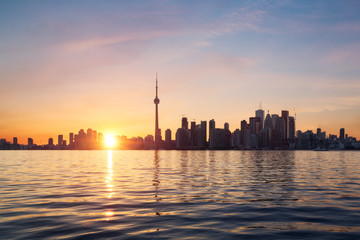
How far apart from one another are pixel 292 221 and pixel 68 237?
43.0 ft

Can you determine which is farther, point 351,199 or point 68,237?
point 351,199

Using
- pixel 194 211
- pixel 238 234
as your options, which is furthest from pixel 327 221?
pixel 194 211

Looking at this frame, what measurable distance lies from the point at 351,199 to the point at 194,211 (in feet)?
50.1

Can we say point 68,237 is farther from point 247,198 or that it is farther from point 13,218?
point 247,198

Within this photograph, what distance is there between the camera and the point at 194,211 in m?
22.2

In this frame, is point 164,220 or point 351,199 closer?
point 164,220

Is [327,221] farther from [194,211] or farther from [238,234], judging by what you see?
[194,211]

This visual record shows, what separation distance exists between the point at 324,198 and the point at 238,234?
50.7ft

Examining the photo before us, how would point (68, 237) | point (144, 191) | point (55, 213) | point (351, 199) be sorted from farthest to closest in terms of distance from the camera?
point (144, 191), point (351, 199), point (55, 213), point (68, 237)

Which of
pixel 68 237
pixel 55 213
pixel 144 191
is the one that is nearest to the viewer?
pixel 68 237

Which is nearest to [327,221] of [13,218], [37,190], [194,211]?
[194,211]

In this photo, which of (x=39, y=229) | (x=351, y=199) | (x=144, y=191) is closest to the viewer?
(x=39, y=229)

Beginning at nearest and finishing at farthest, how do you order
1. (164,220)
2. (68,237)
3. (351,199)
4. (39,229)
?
(68,237), (39,229), (164,220), (351,199)

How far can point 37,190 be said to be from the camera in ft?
110
